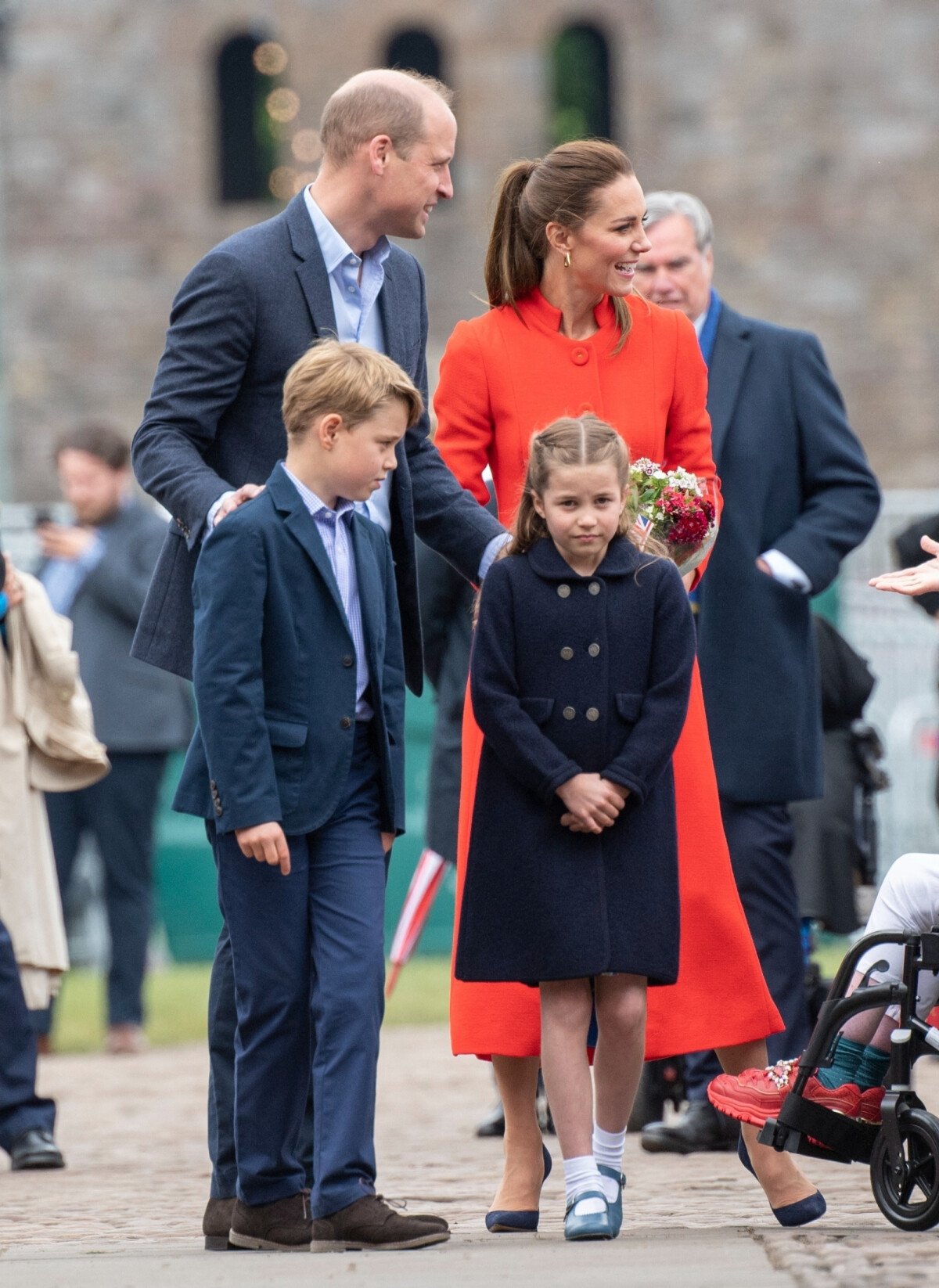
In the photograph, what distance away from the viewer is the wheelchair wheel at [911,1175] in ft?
14.1

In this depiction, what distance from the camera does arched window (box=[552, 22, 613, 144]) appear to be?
3120cm

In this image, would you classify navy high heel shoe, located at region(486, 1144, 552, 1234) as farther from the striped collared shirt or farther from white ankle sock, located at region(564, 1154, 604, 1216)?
the striped collared shirt

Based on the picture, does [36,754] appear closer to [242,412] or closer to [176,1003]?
[242,412]

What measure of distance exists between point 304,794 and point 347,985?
1.12 feet

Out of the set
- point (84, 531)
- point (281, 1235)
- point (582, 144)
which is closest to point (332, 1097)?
Answer: point (281, 1235)

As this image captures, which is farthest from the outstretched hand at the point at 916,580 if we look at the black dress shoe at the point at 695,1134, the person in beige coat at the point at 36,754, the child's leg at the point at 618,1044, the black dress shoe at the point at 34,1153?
the person in beige coat at the point at 36,754

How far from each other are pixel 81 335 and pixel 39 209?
1556mm

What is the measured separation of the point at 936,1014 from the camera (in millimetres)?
4617

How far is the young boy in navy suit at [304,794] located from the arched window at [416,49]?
27139 mm

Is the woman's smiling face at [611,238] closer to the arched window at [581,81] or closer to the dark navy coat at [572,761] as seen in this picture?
the dark navy coat at [572,761]

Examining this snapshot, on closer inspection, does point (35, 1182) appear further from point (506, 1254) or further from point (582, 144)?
point (582, 144)

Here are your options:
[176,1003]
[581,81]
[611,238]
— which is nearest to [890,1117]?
[611,238]

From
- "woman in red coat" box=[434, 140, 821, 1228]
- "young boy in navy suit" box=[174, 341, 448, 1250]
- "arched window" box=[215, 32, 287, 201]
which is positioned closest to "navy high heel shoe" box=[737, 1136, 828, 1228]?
"woman in red coat" box=[434, 140, 821, 1228]

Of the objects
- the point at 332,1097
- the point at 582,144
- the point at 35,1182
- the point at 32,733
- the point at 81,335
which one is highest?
the point at 81,335
